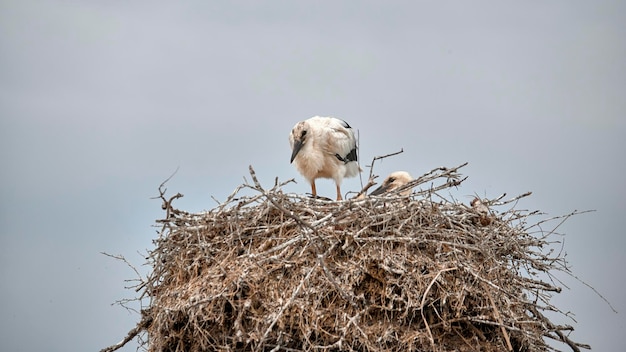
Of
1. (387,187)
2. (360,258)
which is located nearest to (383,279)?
(360,258)

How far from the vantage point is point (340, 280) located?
627 centimetres

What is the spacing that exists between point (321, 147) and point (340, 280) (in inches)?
125

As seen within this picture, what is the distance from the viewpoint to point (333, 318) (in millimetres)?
6199

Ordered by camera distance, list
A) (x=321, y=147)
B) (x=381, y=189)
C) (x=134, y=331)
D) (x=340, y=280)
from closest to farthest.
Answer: (x=340, y=280), (x=134, y=331), (x=381, y=189), (x=321, y=147)

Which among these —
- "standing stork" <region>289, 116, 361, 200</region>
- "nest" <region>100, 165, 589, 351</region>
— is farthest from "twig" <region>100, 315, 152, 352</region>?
"standing stork" <region>289, 116, 361, 200</region>

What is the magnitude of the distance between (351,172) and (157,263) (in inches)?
130

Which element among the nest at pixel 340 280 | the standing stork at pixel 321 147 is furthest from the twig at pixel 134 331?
the standing stork at pixel 321 147

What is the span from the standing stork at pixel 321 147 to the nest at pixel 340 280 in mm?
2193

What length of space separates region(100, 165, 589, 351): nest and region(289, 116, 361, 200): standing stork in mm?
2193

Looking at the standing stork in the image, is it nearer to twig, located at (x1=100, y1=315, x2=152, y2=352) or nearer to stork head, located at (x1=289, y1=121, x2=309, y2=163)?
stork head, located at (x1=289, y1=121, x2=309, y2=163)

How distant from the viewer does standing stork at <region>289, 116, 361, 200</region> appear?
919 cm

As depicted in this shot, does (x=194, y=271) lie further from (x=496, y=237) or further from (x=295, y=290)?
(x=496, y=237)

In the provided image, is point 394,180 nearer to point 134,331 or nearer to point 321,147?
point 321,147

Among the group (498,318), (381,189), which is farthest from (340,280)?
(381,189)
